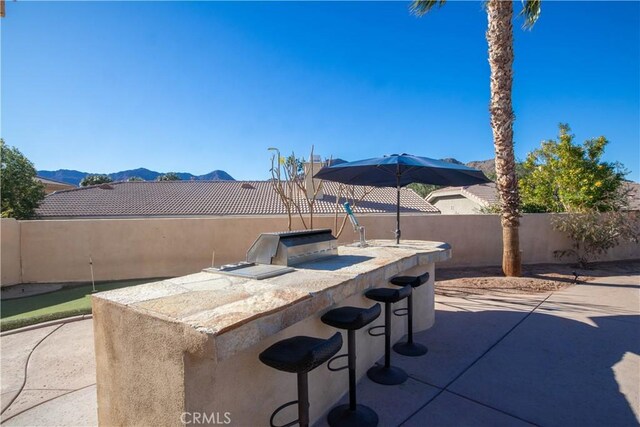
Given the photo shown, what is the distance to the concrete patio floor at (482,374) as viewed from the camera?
2.80 metres

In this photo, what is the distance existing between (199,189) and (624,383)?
70.7 feet

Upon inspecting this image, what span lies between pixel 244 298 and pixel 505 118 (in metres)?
8.13

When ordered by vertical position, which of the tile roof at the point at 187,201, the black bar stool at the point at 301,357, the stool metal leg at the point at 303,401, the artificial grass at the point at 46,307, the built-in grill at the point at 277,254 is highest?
the tile roof at the point at 187,201

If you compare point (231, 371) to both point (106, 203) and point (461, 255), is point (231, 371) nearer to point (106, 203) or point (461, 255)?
point (461, 255)

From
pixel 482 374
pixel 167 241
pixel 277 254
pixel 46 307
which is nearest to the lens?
pixel 277 254

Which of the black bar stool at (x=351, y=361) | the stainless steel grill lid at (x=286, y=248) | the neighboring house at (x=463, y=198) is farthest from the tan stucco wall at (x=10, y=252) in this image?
the neighboring house at (x=463, y=198)

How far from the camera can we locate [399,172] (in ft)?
16.8

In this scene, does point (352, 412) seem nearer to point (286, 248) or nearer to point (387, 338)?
point (387, 338)

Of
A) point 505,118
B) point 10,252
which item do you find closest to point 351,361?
point 505,118

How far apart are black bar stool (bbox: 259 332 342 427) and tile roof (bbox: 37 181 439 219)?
13376mm

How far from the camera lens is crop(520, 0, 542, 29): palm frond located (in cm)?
807

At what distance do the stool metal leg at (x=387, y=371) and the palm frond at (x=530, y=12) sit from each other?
30.6 ft

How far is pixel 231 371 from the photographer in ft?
6.42

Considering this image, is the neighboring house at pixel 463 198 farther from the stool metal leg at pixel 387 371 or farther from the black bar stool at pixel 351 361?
the black bar stool at pixel 351 361
